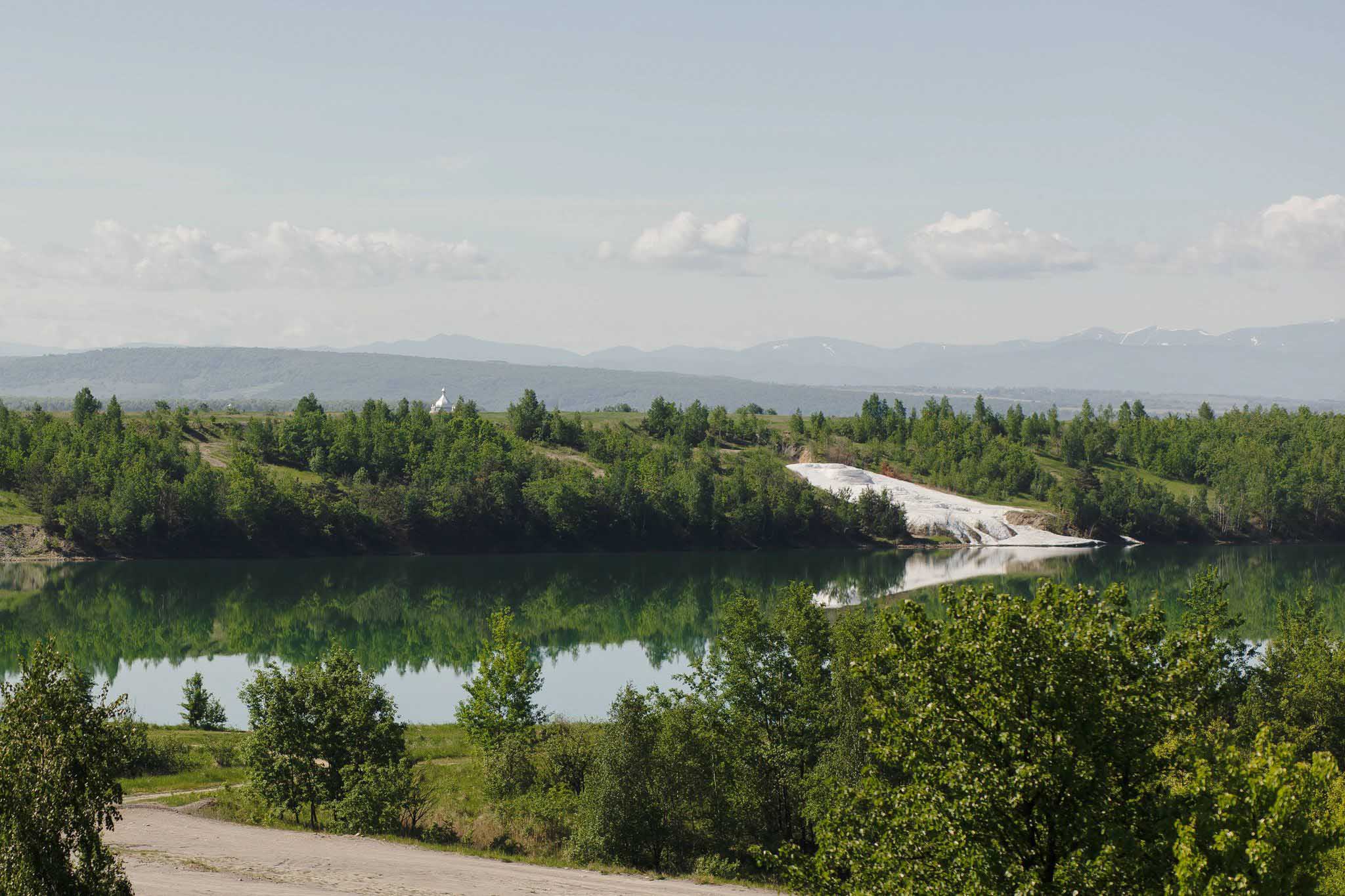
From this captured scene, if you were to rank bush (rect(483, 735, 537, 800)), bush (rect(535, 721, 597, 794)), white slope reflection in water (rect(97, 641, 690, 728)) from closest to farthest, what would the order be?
1. bush (rect(483, 735, 537, 800))
2. bush (rect(535, 721, 597, 794))
3. white slope reflection in water (rect(97, 641, 690, 728))

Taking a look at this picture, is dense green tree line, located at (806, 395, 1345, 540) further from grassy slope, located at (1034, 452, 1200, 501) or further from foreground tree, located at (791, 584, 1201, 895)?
foreground tree, located at (791, 584, 1201, 895)

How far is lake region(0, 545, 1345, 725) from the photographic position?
229ft

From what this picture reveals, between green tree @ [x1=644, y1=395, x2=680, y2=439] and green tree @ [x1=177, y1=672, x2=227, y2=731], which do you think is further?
green tree @ [x1=644, y1=395, x2=680, y2=439]

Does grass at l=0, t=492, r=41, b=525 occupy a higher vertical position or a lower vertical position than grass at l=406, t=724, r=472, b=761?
higher

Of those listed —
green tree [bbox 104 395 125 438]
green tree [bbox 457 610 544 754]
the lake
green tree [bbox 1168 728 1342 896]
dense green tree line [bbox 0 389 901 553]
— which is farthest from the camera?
green tree [bbox 104 395 125 438]

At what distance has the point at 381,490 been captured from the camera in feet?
445

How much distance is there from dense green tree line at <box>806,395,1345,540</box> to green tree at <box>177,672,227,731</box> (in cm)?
11631

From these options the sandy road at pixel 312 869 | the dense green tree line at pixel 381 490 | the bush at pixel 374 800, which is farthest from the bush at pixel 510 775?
the dense green tree line at pixel 381 490

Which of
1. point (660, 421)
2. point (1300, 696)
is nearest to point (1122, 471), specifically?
point (660, 421)

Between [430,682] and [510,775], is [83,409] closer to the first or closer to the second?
[430,682]

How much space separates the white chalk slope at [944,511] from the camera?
147 m

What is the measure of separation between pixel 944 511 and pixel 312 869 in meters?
127

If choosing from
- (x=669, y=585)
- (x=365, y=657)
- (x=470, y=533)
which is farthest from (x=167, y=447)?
(x=365, y=657)

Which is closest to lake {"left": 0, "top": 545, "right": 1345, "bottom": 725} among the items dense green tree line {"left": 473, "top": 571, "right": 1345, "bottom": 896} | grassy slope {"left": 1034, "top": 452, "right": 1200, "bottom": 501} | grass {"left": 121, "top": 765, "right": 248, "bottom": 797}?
grass {"left": 121, "top": 765, "right": 248, "bottom": 797}
